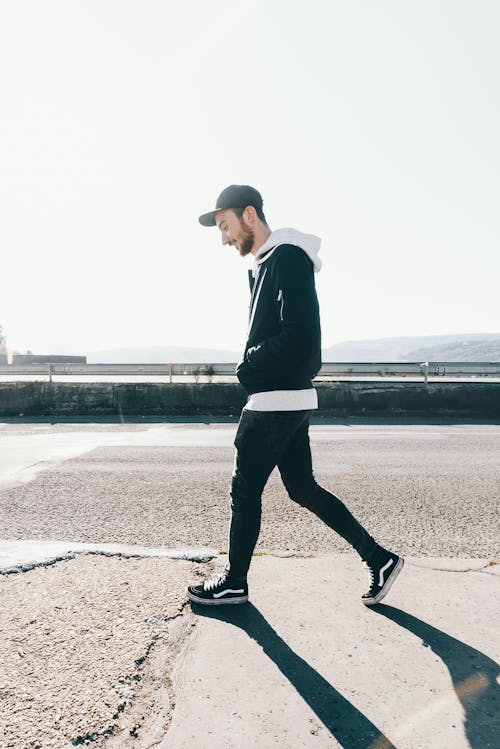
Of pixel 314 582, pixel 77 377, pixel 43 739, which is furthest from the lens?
pixel 77 377

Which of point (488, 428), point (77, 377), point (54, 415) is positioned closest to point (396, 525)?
point (488, 428)

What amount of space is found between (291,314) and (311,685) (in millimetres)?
1468

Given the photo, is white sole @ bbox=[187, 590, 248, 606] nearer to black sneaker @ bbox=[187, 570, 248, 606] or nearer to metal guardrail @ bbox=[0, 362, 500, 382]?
black sneaker @ bbox=[187, 570, 248, 606]

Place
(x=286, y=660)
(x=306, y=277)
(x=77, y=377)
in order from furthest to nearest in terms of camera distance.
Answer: (x=77, y=377), (x=306, y=277), (x=286, y=660)

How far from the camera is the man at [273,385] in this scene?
95.0 inches

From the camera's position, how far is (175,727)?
5.64 ft

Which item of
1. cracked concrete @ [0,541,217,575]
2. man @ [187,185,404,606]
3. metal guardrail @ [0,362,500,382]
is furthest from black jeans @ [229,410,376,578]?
metal guardrail @ [0,362,500,382]

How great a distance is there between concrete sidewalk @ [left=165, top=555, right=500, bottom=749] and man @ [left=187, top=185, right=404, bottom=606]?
211 millimetres

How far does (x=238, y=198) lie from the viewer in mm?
2635

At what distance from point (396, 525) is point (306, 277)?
2.53m

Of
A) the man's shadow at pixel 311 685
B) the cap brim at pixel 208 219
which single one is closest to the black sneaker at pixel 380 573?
the man's shadow at pixel 311 685

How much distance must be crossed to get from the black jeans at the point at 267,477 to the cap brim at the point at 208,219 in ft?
3.26

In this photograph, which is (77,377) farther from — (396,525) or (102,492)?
(396,525)

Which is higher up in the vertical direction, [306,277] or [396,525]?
[306,277]
